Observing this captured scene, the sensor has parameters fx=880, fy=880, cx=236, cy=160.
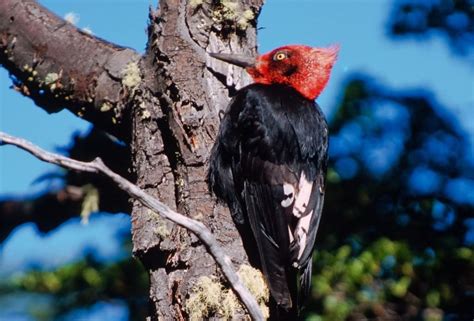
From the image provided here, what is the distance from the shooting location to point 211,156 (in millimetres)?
3631

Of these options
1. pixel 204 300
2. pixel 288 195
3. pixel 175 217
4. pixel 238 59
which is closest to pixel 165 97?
pixel 238 59

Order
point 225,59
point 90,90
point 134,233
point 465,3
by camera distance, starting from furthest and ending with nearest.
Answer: point 465,3 < point 90,90 < point 225,59 < point 134,233

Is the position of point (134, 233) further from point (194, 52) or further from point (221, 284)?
point (194, 52)

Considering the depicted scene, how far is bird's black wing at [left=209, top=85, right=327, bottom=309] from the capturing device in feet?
11.5

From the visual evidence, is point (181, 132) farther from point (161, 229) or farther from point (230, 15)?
point (230, 15)

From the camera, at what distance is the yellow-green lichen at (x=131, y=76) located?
148 inches

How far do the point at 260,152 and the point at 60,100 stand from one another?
1.00 meters

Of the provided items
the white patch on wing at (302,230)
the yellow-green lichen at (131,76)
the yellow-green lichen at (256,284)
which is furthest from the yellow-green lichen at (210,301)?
the yellow-green lichen at (131,76)

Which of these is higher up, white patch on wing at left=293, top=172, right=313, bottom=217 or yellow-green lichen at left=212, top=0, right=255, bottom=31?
yellow-green lichen at left=212, top=0, right=255, bottom=31

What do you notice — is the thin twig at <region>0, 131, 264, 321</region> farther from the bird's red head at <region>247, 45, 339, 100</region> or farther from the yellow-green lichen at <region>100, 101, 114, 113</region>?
the bird's red head at <region>247, 45, 339, 100</region>

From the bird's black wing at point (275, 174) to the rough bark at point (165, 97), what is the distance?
87 millimetres

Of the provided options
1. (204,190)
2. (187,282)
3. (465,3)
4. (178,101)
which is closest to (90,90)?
(178,101)

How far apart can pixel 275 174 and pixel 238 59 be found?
530mm

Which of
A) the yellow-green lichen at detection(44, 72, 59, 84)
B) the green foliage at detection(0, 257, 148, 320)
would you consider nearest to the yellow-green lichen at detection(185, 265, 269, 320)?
the green foliage at detection(0, 257, 148, 320)
